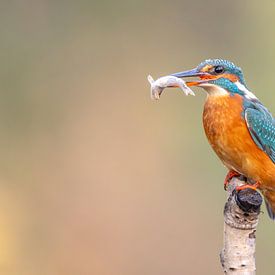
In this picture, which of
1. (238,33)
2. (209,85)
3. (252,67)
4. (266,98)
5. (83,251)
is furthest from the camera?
(238,33)

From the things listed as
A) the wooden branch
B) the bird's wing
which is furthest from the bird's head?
the wooden branch

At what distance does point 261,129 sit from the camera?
391cm

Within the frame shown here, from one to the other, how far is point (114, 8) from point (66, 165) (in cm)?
192

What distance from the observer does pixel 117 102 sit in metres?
7.89

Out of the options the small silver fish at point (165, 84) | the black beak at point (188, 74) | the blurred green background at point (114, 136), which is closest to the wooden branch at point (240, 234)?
the small silver fish at point (165, 84)

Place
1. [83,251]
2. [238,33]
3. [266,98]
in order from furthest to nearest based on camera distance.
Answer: [238,33] → [266,98] → [83,251]

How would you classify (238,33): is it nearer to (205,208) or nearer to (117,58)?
(117,58)

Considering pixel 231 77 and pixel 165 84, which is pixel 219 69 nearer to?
pixel 231 77

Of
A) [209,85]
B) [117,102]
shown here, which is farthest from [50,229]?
[209,85]

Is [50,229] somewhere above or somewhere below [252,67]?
below

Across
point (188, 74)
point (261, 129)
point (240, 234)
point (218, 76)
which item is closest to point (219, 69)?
point (218, 76)

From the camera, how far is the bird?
390 cm

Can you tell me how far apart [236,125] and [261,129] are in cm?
11

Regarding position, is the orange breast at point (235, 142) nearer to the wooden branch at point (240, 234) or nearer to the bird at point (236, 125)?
the bird at point (236, 125)
